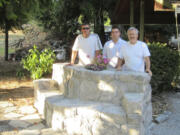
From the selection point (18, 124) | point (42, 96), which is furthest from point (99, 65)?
point (18, 124)

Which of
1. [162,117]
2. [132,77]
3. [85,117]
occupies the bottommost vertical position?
[162,117]

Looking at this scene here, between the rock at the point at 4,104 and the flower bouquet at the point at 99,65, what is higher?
the flower bouquet at the point at 99,65

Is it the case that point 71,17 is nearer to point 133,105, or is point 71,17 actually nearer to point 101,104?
point 101,104

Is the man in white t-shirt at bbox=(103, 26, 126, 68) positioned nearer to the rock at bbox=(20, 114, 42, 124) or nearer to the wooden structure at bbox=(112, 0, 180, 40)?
the rock at bbox=(20, 114, 42, 124)

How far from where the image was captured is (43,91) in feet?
16.3

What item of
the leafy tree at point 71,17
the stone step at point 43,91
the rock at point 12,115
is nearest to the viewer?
the rock at point 12,115

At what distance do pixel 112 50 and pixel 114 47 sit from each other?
0.07m

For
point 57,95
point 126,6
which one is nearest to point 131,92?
point 57,95

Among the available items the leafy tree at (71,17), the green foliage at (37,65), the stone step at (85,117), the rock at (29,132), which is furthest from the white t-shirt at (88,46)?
the leafy tree at (71,17)

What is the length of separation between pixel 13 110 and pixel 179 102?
3.80m

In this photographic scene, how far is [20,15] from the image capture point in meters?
5.38

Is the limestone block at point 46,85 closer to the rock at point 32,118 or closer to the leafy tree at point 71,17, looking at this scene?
the rock at point 32,118

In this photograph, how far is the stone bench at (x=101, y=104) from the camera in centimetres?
334

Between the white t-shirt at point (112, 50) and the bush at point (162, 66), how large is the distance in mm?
1580
